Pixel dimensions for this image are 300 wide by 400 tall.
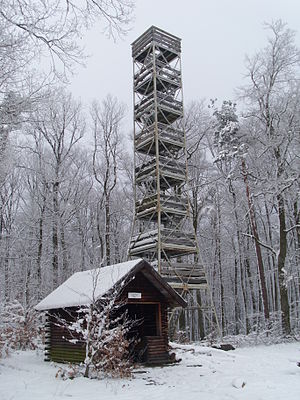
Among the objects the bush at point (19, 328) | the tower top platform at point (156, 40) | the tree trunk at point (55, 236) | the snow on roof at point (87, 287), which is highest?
the tower top platform at point (156, 40)

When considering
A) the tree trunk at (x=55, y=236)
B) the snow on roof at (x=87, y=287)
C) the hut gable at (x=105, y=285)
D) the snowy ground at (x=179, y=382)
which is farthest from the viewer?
the tree trunk at (x=55, y=236)

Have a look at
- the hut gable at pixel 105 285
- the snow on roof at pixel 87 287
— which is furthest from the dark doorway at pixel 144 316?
the snow on roof at pixel 87 287

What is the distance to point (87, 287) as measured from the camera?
13430 millimetres

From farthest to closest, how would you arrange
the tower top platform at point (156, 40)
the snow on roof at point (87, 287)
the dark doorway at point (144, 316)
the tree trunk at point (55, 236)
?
the tree trunk at point (55, 236) < the tower top platform at point (156, 40) < the dark doorway at point (144, 316) < the snow on roof at point (87, 287)

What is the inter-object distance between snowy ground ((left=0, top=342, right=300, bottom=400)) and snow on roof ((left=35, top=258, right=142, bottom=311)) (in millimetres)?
2052

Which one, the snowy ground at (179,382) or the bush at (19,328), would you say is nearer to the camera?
the snowy ground at (179,382)

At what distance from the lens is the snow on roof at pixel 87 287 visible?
11.8m

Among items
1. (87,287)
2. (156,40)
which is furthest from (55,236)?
(156,40)

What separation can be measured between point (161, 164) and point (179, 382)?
42.5ft

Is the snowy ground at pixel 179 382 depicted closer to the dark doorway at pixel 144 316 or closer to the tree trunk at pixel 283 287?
the dark doorway at pixel 144 316

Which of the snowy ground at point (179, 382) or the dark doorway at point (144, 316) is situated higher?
the dark doorway at point (144, 316)

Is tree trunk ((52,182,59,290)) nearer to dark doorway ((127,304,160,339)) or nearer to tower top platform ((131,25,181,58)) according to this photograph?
dark doorway ((127,304,160,339))

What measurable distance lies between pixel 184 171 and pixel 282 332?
9901mm

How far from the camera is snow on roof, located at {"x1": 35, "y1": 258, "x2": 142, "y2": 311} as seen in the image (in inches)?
465
